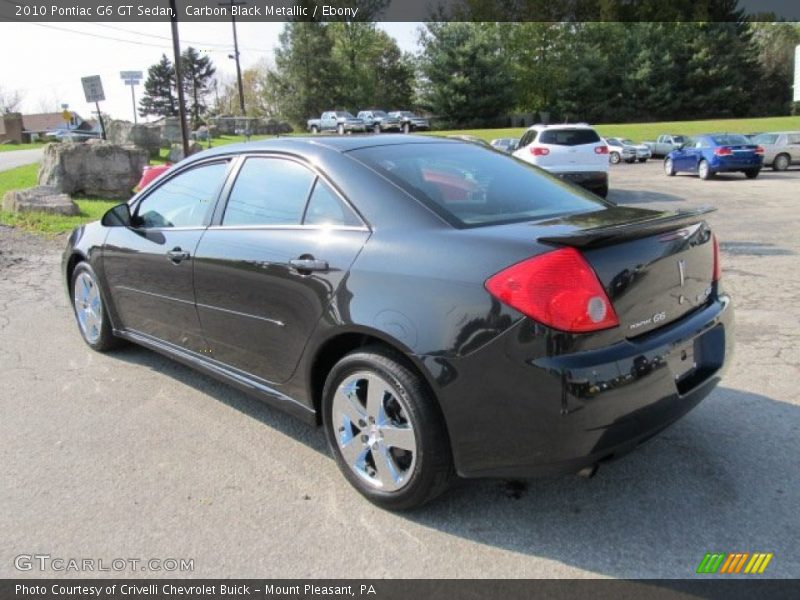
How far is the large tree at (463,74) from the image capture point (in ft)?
180

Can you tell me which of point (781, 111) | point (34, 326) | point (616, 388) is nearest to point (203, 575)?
point (616, 388)

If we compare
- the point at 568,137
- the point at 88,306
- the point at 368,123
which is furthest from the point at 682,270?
the point at 368,123

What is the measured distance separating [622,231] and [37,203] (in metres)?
12.2

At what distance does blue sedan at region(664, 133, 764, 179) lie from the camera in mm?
20875

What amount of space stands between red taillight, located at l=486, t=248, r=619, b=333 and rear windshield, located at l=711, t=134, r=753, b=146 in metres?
21.8

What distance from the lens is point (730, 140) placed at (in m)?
21.6

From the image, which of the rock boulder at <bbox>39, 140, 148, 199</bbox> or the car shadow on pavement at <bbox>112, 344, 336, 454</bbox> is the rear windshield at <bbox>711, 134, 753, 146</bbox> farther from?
the car shadow on pavement at <bbox>112, 344, 336, 454</bbox>

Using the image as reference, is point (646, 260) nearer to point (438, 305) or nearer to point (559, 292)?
point (559, 292)

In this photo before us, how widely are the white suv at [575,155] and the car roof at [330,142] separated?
37.1 ft

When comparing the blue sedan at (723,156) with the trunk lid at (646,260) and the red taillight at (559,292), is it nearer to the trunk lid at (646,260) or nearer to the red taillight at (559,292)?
the trunk lid at (646,260)

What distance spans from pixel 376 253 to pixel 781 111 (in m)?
71.3

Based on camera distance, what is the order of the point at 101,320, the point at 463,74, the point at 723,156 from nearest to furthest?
the point at 101,320, the point at 723,156, the point at 463,74

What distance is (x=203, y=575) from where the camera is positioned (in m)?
2.52

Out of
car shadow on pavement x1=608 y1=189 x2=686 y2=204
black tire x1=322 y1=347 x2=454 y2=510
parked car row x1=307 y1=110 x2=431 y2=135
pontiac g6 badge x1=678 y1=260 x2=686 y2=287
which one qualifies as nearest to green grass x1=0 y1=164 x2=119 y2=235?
black tire x1=322 y1=347 x2=454 y2=510
